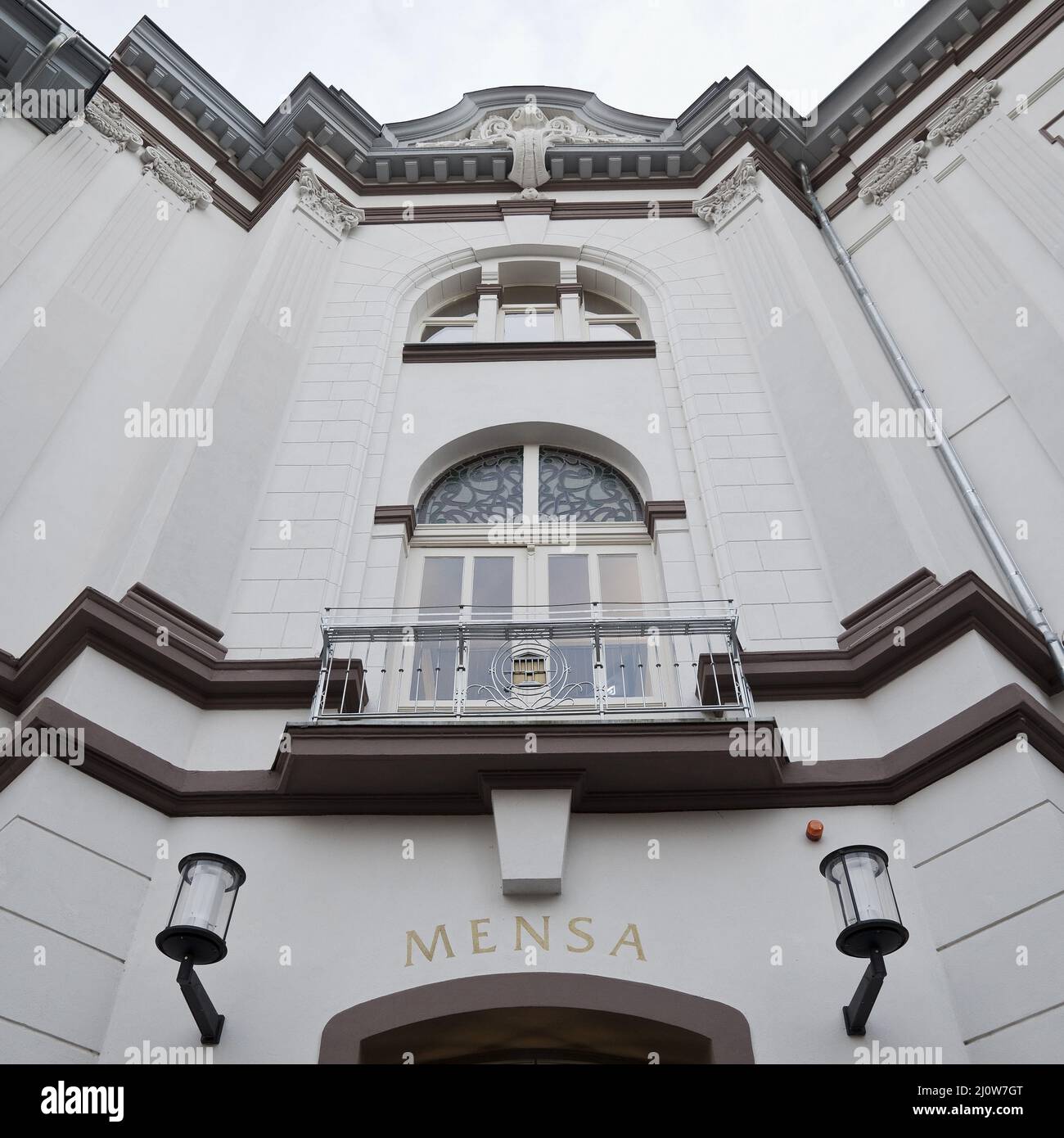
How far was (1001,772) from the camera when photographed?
628 centimetres

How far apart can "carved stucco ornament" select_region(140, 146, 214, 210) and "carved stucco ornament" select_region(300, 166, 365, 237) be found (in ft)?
4.05

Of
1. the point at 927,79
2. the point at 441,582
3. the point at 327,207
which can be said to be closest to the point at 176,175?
the point at 327,207

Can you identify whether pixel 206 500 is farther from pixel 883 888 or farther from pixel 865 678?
pixel 883 888

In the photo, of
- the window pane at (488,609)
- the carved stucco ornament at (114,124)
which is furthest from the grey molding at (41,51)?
the window pane at (488,609)

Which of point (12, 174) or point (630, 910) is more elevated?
point (12, 174)

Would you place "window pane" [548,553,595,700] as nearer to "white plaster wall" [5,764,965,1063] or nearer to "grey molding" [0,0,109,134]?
"white plaster wall" [5,764,965,1063]

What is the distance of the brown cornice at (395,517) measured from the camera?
9.59 meters

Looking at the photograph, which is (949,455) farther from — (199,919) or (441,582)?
(199,919)

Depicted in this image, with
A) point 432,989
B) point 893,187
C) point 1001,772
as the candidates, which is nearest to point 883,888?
point 1001,772

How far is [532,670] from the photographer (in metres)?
7.53

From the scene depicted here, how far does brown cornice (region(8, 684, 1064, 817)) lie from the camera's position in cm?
662

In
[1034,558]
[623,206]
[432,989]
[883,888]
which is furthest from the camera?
[623,206]

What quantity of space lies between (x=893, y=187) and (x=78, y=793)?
11.5 meters

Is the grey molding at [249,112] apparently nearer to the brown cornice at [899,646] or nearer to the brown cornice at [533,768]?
the brown cornice at [533,768]
